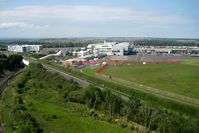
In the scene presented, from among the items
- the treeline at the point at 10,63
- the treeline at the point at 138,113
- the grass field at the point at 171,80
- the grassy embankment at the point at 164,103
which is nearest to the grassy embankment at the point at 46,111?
the treeline at the point at 138,113

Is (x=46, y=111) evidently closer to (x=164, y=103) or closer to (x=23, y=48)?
(x=164, y=103)

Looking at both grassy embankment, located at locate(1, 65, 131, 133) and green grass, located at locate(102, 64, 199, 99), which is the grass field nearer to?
green grass, located at locate(102, 64, 199, 99)

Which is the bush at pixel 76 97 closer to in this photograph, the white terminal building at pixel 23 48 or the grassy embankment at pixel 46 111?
the grassy embankment at pixel 46 111

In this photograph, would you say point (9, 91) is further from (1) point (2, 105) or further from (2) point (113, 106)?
(2) point (113, 106)

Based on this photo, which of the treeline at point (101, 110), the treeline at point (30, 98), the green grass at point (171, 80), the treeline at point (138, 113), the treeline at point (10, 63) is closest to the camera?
the treeline at point (138, 113)

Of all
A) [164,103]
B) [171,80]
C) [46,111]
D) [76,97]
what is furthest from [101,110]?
[171,80]

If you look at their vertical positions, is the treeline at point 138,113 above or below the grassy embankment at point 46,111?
above

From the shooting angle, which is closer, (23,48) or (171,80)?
(171,80)

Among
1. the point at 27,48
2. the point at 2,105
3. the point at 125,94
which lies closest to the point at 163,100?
the point at 125,94

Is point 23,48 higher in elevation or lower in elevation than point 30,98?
higher
